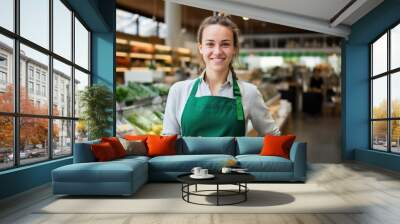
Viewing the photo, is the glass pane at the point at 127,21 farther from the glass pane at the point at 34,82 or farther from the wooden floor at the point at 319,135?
the glass pane at the point at 34,82

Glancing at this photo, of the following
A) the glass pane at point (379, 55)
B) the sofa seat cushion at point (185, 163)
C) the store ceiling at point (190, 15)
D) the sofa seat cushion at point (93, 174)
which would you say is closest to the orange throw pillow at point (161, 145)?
the sofa seat cushion at point (185, 163)

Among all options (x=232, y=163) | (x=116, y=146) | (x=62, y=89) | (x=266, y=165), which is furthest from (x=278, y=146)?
(x=62, y=89)

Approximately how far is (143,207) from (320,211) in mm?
1739

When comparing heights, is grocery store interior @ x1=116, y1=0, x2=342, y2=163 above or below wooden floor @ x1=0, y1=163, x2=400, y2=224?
above

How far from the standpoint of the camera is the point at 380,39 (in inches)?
387

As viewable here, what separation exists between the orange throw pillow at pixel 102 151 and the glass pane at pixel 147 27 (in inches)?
528

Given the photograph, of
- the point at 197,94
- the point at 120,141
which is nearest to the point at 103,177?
the point at 120,141

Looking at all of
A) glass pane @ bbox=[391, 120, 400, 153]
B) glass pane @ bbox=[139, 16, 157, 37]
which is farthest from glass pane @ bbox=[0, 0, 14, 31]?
glass pane @ bbox=[139, 16, 157, 37]

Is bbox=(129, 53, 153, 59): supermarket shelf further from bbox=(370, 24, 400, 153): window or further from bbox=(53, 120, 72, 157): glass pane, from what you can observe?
bbox=(370, 24, 400, 153): window

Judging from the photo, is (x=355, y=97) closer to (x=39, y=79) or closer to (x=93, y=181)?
(x=39, y=79)

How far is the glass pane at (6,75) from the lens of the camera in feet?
17.9

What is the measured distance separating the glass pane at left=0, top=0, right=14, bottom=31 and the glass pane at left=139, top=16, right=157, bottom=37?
1362 cm

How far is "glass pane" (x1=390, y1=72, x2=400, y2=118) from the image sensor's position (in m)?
8.78

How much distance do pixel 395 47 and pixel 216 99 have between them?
144 inches
